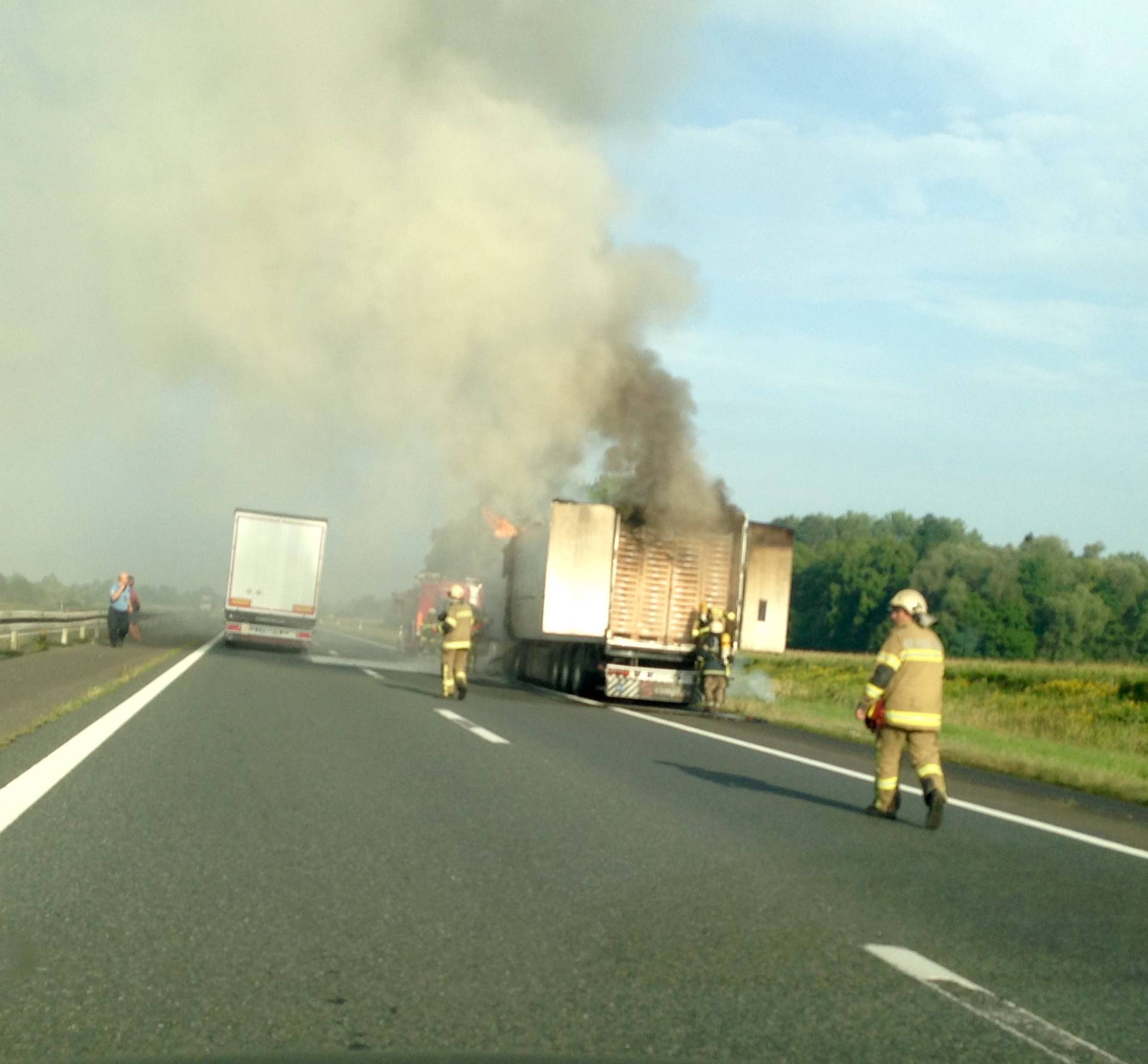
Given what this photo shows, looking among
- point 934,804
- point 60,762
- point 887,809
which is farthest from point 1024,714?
point 60,762

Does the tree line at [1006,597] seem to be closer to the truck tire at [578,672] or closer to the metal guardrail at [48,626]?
the metal guardrail at [48,626]

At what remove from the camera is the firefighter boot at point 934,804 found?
10.2 metres

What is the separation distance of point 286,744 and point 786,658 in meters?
46.6

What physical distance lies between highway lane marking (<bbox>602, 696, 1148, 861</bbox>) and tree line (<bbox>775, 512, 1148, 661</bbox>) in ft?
267

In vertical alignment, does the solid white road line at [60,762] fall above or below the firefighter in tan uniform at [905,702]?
below

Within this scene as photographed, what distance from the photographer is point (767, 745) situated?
17484mm

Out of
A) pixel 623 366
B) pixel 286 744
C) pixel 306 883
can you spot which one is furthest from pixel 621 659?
pixel 306 883

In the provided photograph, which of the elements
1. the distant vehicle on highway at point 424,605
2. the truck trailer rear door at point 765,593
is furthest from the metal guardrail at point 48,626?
the truck trailer rear door at point 765,593

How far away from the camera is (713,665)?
968 inches

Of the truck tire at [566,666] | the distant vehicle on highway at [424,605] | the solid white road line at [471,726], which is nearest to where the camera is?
the solid white road line at [471,726]

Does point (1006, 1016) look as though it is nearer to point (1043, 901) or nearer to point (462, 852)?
point (1043, 901)

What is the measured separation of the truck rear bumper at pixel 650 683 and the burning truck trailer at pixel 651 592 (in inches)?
0.5

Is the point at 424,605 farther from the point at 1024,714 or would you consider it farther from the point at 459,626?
the point at 459,626

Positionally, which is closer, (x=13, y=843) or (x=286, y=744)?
(x=13, y=843)
